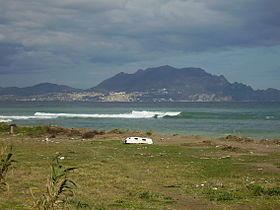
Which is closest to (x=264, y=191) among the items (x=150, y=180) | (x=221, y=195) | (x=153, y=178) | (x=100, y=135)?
(x=221, y=195)

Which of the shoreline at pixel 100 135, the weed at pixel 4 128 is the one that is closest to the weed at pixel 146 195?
the shoreline at pixel 100 135

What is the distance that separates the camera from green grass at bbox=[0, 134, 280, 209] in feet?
44.3

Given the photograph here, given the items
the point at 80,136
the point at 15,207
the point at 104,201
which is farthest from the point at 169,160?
the point at 80,136

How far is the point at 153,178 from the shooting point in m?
18.6

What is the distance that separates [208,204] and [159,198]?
5.94ft

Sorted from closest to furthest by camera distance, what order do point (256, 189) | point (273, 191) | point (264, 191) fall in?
point (273, 191) < point (264, 191) < point (256, 189)

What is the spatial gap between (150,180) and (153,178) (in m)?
0.51

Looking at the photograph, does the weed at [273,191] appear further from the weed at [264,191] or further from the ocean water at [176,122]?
the ocean water at [176,122]

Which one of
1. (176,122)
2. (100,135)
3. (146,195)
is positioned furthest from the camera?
(176,122)

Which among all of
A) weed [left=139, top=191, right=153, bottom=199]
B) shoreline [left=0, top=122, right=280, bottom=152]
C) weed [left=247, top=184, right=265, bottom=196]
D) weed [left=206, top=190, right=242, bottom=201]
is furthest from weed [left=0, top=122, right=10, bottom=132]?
weed [left=247, top=184, right=265, bottom=196]

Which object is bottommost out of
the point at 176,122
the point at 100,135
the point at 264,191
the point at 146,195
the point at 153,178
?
the point at 176,122

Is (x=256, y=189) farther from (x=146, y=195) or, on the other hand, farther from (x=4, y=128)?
(x=4, y=128)

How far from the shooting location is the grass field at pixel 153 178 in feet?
43.9

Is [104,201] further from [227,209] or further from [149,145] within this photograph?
[149,145]
